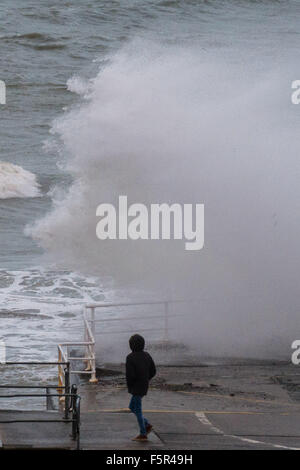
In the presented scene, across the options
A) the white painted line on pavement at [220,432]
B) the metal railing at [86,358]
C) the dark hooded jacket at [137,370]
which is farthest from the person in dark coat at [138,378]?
the metal railing at [86,358]

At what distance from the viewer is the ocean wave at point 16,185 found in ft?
118

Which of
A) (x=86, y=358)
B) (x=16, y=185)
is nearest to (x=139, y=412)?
(x=86, y=358)

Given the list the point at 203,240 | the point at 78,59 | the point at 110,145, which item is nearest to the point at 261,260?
the point at 203,240

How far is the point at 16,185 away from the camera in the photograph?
36.1 m

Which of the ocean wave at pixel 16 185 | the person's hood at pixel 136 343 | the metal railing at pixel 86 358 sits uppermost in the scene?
the ocean wave at pixel 16 185

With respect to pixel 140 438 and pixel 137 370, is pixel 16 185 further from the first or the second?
pixel 140 438

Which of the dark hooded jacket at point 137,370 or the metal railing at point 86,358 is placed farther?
the metal railing at point 86,358

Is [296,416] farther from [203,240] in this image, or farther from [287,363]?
[203,240]

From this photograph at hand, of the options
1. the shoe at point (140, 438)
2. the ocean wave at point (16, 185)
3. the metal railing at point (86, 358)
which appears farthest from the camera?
the ocean wave at point (16, 185)

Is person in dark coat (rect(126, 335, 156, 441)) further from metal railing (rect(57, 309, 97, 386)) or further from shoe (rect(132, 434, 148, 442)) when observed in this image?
metal railing (rect(57, 309, 97, 386))

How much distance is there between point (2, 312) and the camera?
66.8 ft

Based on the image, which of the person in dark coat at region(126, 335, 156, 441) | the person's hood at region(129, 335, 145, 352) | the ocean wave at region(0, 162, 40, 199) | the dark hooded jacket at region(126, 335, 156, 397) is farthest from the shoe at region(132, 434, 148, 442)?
the ocean wave at region(0, 162, 40, 199)

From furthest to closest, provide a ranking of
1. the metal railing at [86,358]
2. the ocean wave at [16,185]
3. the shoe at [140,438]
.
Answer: the ocean wave at [16,185]
the metal railing at [86,358]
the shoe at [140,438]

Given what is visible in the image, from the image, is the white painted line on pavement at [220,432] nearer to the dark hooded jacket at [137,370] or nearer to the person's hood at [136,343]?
the dark hooded jacket at [137,370]
